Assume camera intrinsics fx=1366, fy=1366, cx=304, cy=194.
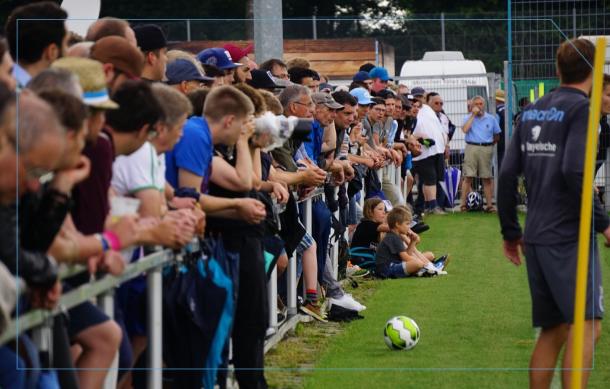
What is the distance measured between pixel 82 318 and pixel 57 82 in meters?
0.93

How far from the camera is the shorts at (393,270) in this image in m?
14.2

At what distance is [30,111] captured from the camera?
14.7 feet

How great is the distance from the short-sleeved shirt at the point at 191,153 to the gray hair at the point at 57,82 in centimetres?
180

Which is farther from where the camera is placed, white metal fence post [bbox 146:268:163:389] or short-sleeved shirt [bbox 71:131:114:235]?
white metal fence post [bbox 146:268:163:389]

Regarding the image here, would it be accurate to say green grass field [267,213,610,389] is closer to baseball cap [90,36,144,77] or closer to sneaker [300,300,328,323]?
sneaker [300,300,328,323]

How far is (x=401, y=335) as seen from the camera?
973 cm

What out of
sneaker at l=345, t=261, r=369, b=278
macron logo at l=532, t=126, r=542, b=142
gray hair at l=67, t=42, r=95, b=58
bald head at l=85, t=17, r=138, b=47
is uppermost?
bald head at l=85, t=17, r=138, b=47

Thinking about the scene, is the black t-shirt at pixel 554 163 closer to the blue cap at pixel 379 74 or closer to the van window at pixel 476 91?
the blue cap at pixel 379 74

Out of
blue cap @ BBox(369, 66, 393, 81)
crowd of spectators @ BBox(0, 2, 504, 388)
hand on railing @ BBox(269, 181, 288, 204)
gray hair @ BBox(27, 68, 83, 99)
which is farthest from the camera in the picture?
blue cap @ BBox(369, 66, 393, 81)

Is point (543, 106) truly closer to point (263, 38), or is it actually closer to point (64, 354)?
point (64, 354)

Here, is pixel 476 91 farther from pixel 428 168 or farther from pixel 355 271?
pixel 355 271

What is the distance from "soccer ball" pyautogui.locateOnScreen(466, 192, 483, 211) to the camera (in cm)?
2273

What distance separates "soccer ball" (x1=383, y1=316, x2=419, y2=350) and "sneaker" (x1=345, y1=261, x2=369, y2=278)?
4528 mm

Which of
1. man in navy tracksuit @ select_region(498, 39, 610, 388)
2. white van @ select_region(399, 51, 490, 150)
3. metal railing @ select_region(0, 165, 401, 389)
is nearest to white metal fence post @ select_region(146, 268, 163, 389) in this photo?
metal railing @ select_region(0, 165, 401, 389)
